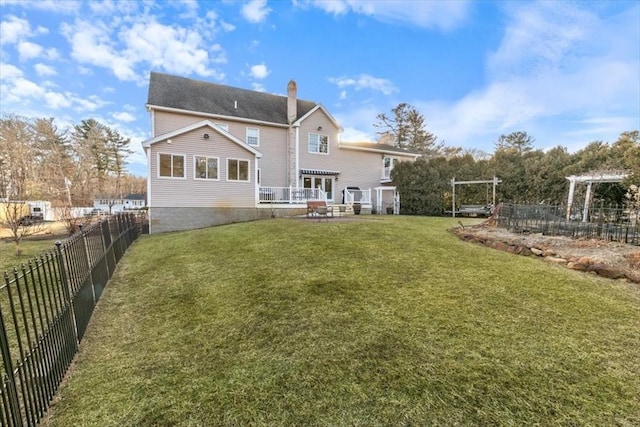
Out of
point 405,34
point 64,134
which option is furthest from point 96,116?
point 405,34

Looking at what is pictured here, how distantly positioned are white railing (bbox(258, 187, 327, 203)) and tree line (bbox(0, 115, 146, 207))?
10.9 meters

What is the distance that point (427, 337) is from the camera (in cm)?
354

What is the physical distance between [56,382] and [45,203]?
37.5 meters

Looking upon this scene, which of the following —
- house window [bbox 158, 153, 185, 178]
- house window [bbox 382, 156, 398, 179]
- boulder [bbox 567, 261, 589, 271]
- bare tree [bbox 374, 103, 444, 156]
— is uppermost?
bare tree [bbox 374, 103, 444, 156]

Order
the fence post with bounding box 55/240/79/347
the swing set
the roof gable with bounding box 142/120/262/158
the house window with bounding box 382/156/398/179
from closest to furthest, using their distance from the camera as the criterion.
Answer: the fence post with bounding box 55/240/79/347
the roof gable with bounding box 142/120/262/158
the swing set
the house window with bounding box 382/156/398/179

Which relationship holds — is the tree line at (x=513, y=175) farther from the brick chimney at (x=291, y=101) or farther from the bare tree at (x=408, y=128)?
the bare tree at (x=408, y=128)

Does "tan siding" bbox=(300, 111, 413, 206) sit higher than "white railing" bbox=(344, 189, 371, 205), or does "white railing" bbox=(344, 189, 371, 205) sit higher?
"tan siding" bbox=(300, 111, 413, 206)

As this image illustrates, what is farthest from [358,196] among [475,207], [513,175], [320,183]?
[513,175]

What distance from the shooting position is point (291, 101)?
71.5ft

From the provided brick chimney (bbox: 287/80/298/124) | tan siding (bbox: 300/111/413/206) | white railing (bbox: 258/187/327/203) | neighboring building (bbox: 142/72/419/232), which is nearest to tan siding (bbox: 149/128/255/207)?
neighboring building (bbox: 142/72/419/232)

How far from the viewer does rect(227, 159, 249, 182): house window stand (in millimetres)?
16547

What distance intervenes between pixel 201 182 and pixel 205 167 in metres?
0.81

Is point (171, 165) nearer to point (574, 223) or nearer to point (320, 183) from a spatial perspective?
point (320, 183)

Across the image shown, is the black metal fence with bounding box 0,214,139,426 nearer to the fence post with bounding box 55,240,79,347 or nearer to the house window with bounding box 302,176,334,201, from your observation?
the fence post with bounding box 55,240,79,347
